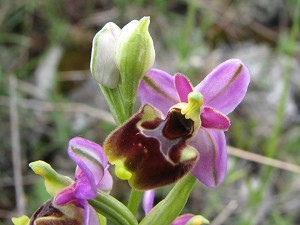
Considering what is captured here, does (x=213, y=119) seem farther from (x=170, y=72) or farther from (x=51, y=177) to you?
(x=170, y=72)

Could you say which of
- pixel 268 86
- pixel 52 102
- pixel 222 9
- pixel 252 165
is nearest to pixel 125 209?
pixel 52 102

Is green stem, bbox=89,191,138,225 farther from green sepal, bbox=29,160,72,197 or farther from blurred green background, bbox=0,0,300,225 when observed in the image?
blurred green background, bbox=0,0,300,225

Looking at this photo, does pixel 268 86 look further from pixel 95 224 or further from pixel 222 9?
pixel 95 224

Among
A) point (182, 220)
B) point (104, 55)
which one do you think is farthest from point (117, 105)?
point (182, 220)

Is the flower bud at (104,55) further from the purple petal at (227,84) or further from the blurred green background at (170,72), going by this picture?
the blurred green background at (170,72)

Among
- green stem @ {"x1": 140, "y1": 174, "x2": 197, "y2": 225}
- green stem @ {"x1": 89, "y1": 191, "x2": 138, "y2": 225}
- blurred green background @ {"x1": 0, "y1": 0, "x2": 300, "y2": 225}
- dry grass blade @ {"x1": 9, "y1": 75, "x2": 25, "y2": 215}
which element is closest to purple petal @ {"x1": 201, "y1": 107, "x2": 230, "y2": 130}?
green stem @ {"x1": 140, "y1": 174, "x2": 197, "y2": 225}
